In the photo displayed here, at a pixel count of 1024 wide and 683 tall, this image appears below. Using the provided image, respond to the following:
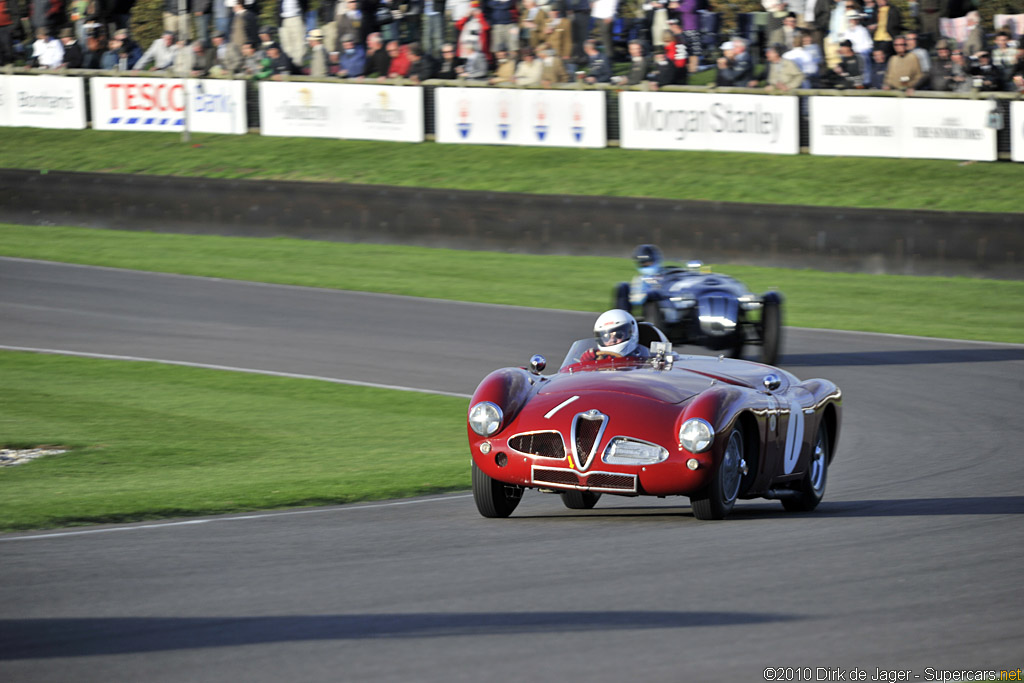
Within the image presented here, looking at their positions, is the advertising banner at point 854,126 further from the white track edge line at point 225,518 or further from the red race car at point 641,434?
the white track edge line at point 225,518

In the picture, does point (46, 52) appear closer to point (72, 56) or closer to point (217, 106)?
point (72, 56)

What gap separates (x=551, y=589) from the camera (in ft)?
19.4

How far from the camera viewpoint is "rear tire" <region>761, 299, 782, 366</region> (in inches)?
602

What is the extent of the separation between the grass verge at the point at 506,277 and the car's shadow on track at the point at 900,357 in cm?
109

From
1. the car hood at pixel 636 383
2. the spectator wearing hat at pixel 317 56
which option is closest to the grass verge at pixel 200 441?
the car hood at pixel 636 383

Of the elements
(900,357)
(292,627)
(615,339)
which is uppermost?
(615,339)

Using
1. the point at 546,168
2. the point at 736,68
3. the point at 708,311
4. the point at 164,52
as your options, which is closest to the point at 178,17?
the point at 164,52

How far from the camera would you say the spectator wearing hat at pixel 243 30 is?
2766 centimetres

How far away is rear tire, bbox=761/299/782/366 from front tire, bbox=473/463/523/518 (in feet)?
25.0

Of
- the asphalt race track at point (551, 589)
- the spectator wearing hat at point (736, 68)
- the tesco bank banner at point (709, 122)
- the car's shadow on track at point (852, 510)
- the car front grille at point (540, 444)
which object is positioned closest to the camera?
the asphalt race track at point (551, 589)

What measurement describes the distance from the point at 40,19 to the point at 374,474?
23537 millimetres

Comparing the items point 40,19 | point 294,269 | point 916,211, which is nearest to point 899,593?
point 916,211

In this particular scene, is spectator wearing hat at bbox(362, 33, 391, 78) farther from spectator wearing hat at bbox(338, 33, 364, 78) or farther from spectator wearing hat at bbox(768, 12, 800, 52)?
spectator wearing hat at bbox(768, 12, 800, 52)

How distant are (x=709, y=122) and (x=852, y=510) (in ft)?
51.9
